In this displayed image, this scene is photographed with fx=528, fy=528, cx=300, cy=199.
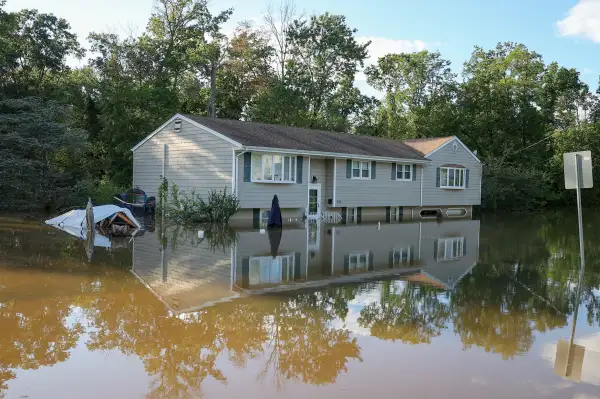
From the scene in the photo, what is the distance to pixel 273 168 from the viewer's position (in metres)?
23.0

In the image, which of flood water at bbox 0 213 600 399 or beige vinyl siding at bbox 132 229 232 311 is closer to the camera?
flood water at bbox 0 213 600 399

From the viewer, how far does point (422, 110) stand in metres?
43.9

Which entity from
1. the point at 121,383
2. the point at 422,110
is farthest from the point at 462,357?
the point at 422,110

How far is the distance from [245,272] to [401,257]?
452 centimetres

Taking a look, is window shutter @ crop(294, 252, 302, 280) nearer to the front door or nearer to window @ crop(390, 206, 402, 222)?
the front door

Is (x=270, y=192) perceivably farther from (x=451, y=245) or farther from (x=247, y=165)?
(x=451, y=245)

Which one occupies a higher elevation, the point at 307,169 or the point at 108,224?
the point at 307,169

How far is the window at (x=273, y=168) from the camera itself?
2254 centimetres

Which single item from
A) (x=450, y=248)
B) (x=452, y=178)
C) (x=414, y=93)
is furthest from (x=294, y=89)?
(x=450, y=248)

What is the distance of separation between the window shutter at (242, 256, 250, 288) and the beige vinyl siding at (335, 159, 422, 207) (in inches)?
545

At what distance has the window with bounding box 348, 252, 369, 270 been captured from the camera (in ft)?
37.9

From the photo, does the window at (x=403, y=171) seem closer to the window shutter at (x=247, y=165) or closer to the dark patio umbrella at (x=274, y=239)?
the window shutter at (x=247, y=165)

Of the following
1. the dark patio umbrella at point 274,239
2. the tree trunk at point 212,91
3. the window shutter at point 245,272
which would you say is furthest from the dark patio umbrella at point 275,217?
the tree trunk at point 212,91

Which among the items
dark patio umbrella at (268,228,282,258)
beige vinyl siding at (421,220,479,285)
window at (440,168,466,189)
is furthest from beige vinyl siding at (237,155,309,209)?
window at (440,168,466,189)
